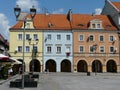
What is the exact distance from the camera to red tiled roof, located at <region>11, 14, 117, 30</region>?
73.6m

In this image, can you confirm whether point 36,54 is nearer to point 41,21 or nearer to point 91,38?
point 41,21

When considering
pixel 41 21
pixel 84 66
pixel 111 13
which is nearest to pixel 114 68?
pixel 84 66

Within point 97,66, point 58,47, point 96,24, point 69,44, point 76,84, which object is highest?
point 96,24

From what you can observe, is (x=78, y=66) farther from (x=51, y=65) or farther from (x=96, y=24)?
(x=96, y=24)

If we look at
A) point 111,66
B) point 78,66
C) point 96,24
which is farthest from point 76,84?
point 111,66

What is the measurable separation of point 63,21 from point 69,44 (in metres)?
6.73

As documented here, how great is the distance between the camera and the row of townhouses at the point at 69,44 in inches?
2832

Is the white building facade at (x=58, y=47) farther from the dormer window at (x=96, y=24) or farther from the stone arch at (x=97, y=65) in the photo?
the stone arch at (x=97, y=65)

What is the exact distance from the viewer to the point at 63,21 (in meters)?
76.6

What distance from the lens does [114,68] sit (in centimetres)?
7488

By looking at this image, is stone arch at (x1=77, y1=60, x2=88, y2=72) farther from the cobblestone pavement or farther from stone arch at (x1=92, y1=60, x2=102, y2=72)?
the cobblestone pavement

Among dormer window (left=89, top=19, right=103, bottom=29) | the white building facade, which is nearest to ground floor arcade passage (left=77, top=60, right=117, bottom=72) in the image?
the white building facade

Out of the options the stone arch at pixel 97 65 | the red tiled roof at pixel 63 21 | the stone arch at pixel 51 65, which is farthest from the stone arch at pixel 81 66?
the red tiled roof at pixel 63 21

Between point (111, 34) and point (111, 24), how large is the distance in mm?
3673
